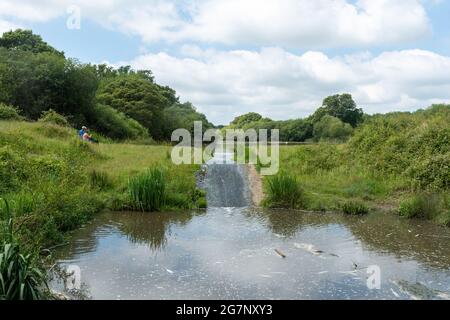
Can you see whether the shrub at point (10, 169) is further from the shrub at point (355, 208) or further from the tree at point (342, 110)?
the tree at point (342, 110)

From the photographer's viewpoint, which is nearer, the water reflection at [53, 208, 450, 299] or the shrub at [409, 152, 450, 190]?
the water reflection at [53, 208, 450, 299]

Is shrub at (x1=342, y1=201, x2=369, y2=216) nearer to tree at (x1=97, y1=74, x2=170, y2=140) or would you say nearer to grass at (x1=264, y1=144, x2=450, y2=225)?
grass at (x1=264, y1=144, x2=450, y2=225)

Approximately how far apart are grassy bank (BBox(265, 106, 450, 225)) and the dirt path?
15.2 inches

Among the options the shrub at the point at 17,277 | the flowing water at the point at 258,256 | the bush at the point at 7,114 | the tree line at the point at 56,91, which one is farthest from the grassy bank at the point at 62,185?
the tree line at the point at 56,91

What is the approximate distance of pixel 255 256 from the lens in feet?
26.6

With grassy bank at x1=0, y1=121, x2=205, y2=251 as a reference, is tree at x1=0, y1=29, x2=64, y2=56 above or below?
above

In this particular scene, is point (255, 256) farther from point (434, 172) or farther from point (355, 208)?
point (434, 172)

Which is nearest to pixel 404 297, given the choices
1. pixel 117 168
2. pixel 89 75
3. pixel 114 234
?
pixel 114 234

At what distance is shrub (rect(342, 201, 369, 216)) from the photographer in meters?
12.1

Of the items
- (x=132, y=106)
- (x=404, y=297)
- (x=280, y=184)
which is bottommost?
(x=404, y=297)

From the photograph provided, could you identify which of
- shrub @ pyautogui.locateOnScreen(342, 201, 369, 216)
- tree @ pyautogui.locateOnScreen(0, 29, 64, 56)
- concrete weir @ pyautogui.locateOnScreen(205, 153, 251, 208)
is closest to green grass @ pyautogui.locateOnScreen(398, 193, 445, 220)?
shrub @ pyautogui.locateOnScreen(342, 201, 369, 216)
